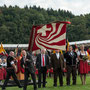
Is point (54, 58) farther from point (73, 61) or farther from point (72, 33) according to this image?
point (72, 33)

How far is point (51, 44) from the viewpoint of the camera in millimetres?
10898

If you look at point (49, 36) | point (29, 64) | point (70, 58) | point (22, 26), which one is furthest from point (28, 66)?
point (22, 26)

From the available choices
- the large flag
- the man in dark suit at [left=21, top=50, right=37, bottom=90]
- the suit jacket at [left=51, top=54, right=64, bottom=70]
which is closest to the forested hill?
the suit jacket at [left=51, top=54, right=64, bottom=70]

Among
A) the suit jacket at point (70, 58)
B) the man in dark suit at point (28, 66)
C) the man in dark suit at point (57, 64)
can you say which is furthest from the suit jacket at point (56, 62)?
the man in dark suit at point (28, 66)

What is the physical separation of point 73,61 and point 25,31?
10009 cm

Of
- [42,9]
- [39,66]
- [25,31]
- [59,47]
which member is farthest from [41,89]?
[42,9]

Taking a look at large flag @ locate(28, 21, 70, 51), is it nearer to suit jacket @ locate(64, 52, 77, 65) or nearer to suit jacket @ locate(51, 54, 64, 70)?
suit jacket @ locate(51, 54, 64, 70)

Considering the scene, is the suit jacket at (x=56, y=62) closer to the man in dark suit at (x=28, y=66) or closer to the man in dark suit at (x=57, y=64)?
the man in dark suit at (x=57, y=64)

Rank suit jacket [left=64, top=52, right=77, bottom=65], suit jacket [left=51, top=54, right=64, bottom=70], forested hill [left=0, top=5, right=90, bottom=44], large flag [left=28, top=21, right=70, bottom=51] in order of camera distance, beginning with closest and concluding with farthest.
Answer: large flag [left=28, top=21, right=70, bottom=51]
suit jacket [left=51, top=54, right=64, bottom=70]
suit jacket [left=64, top=52, right=77, bottom=65]
forested hill [left=0, top=5, right=90, bottom=44]

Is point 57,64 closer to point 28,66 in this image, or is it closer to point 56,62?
point 56,62

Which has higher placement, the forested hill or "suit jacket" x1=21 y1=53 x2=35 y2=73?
the forested hill

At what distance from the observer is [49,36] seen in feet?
35.6

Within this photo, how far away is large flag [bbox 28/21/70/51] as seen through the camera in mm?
10461

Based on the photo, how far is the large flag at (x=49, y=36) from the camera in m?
10.5
